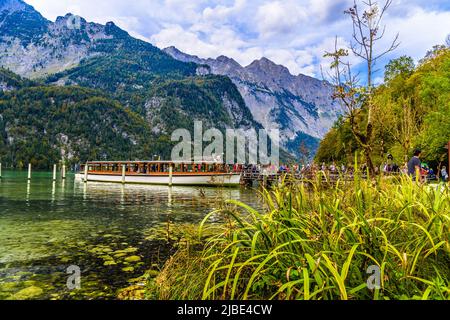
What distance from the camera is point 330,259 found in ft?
13.2

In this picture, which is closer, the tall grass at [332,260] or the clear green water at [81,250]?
the tall grass at [332,260]

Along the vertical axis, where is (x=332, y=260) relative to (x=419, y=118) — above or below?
below

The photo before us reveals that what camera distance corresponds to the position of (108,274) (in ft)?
23.3

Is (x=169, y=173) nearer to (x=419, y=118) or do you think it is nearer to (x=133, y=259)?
(x=419, y=118)

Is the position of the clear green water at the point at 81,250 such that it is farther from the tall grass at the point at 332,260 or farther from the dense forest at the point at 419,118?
the dense forest at the point at 419,118

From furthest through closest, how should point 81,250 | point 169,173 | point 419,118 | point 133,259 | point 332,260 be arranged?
point 169,173, point 419,118, point 81,250, point 133,259, point 332,260

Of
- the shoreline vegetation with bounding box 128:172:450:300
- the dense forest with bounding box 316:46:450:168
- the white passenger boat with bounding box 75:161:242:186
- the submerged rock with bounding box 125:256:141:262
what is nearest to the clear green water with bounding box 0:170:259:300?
the submerged rock with bounding box 125:256:141:262

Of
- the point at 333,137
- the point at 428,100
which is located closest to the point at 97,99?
the point at 333,137

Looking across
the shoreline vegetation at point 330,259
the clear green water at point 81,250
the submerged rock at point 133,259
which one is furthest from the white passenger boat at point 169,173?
the shoreline vegetation at point 330,259

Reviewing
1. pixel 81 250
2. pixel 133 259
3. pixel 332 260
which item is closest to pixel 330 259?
pixel 332 260

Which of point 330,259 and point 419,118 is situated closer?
point 330,259

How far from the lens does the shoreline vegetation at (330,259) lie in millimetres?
3551
